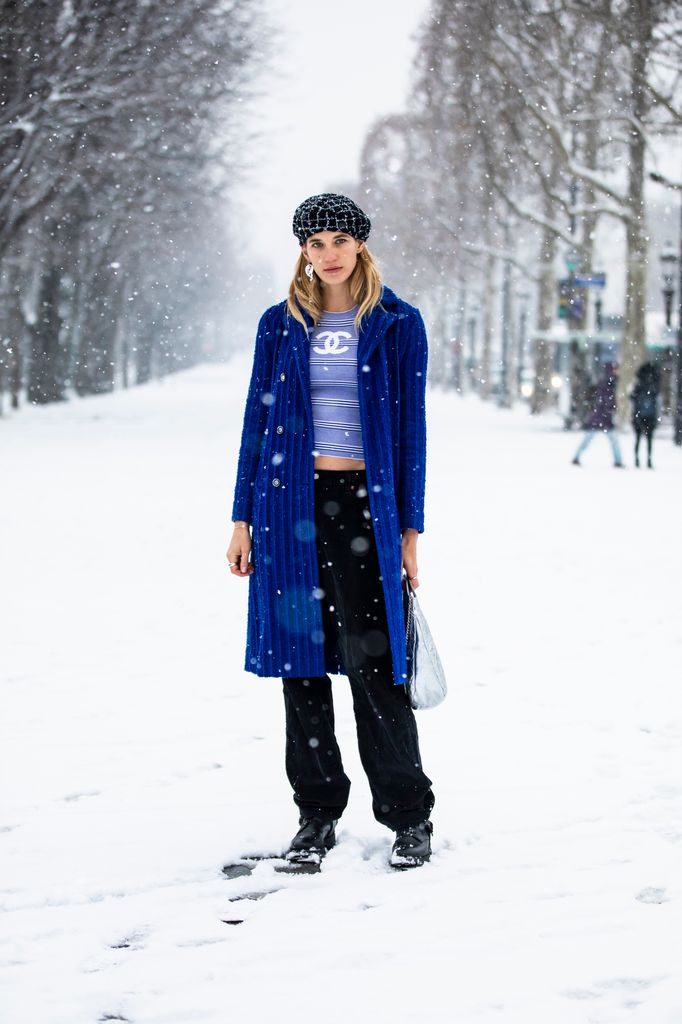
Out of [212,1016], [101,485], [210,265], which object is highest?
[210,265]

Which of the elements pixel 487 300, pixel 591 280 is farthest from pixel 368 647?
pixel 487 300

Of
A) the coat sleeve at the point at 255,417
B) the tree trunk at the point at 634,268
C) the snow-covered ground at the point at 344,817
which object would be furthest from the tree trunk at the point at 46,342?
the coat sleeve at the point at 255,417

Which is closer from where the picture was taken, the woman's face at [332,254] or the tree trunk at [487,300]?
the woman's face at [332,254]

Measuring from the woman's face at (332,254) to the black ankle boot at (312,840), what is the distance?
1651mm

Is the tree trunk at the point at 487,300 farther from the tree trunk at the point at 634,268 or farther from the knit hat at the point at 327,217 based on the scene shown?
the knit hat at the point at 327,217

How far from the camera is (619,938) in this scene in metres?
3.00

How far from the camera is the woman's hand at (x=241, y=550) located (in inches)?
140

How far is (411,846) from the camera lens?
3512 millimetres

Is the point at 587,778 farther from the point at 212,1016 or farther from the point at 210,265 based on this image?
the point at 210,265

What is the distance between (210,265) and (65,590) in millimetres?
57401

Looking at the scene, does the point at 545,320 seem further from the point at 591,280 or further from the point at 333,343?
the point at 333,343

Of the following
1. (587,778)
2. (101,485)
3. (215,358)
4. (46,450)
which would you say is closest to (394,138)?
(46,450)

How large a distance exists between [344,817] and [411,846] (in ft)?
1.60

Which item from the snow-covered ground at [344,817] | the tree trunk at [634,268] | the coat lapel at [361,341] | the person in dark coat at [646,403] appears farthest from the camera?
the tree trunk at [634,268]
